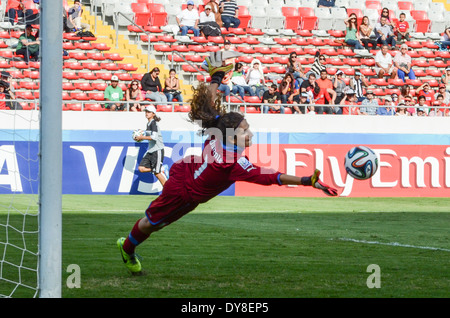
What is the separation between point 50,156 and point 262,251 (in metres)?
4.51

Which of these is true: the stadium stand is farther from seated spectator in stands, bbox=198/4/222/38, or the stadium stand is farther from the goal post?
the goal post

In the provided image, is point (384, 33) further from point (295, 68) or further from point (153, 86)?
point (153, 86)

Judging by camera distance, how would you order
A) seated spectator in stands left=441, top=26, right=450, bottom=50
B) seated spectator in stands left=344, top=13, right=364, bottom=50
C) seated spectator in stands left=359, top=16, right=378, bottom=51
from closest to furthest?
seated spectator in stands left=344, top=13, right=364, bottom=50 < seated spectator in stands left=359, top=16, right=378, bottom=51 < seated spectator in stands left=441, top=26, right=450, bottom=50

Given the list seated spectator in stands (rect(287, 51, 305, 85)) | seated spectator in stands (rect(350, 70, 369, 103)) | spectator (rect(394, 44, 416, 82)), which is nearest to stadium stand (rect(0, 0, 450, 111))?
spectator (rect(394, 44, 416, 82))

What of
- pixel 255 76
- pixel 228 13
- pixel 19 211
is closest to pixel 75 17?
pixel 228 13

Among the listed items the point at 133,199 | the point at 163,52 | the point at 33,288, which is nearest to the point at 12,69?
the point at 133,199

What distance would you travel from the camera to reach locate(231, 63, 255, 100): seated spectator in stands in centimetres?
2175

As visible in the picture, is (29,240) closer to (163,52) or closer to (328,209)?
(328,209)

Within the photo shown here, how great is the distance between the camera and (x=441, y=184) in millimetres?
20203

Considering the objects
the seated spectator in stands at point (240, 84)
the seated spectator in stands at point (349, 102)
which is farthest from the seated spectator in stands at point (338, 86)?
the seated spectator in stands at point (240, 84)

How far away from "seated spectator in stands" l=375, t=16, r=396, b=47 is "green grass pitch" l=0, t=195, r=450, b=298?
1041 centimetres

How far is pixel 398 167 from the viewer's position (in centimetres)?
2006

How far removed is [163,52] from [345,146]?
721 centimetres

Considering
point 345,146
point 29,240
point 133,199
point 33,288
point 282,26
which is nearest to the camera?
point 33,288
